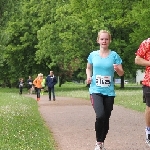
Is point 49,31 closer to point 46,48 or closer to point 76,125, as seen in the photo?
point 46,48

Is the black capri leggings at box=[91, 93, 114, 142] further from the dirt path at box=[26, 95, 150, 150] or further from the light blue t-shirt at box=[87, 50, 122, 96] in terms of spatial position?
the dirt path at box=[26, 95, 150, 150]

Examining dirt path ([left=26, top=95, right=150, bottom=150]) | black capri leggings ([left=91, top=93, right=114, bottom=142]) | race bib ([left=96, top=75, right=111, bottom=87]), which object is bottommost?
dirt path ([left=26, top=95, right=150, bottom=150])

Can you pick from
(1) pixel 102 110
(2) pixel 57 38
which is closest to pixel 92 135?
(1) pixel 102 110

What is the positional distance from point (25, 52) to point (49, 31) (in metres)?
6.97

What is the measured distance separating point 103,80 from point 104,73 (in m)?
0.12

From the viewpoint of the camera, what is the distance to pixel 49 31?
175 feet

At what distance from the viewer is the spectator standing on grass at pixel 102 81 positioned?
808 cm

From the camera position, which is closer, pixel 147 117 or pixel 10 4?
pixel 147 117

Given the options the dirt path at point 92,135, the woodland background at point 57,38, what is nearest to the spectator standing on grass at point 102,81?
the dirt path at point 92,135

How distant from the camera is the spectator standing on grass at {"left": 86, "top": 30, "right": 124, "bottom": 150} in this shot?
8078 mm

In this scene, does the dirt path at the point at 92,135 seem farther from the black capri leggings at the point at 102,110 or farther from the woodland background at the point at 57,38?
the woodland background at the point at 57,38

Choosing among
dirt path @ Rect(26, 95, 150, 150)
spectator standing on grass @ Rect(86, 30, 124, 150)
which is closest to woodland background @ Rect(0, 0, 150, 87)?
Result: dirt path @ Rect(26, 95, 150, 150)

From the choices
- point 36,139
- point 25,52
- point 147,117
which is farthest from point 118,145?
point 25,52

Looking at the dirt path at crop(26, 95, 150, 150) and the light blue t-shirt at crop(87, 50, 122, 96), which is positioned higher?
the light blue t-shirt at crop(87, 50, 122, 96)
